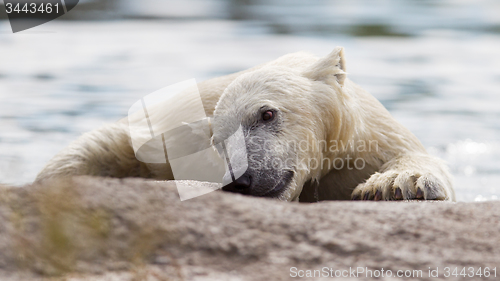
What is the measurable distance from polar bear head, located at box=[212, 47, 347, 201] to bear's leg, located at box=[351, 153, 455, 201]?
460 millimetres

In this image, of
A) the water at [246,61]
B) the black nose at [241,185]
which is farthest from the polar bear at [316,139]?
the water at [246,61]

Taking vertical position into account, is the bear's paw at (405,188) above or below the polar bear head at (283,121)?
below

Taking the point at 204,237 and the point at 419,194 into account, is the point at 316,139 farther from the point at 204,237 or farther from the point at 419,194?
the point at 204,237

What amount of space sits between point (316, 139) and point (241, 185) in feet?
3.01

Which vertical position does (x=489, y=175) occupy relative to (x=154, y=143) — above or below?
below

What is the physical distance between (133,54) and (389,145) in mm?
10250

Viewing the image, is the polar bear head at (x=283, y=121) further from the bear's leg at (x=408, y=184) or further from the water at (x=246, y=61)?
the water at (x=246, y=61)

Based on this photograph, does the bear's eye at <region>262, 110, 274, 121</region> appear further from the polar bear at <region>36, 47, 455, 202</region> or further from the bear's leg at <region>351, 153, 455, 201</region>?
the bear's leg at <region>351, 153, 455, 201</region>

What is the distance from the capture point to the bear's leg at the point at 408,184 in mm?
4281

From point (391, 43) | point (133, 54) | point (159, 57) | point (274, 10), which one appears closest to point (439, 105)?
point (391, 43)

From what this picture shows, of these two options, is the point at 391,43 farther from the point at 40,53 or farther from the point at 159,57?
the point at 40,53

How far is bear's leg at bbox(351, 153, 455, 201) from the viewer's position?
4.28 metres

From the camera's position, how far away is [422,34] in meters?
16.6

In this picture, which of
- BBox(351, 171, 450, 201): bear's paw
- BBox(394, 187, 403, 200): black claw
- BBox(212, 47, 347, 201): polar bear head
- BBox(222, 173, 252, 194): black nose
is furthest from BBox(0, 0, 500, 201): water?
BBox(394, 187, 403, 200): black claw
